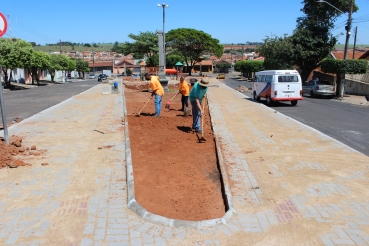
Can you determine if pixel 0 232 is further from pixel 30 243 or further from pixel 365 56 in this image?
pixel 365 56

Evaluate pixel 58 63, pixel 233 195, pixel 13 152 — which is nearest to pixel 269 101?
pixel 233 195

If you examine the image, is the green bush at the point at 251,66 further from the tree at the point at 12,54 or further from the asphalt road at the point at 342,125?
the asphalt road at the point at 342,125

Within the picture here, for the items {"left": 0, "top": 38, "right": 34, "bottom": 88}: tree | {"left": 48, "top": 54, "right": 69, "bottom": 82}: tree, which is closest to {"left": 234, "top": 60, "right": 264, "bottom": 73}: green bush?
{"left": 48, "top": 54, "right": 69, "bottom": 82}: tree

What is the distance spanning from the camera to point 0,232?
3.82 m

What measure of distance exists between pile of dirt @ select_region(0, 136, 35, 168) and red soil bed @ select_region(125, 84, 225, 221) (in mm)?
2136

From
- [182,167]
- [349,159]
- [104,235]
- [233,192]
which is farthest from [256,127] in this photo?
[104,235]

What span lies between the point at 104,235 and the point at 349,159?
541 cm

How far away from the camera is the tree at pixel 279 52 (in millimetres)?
30766

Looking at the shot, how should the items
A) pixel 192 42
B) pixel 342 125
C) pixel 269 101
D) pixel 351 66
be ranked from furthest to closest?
1. pixel 192 42
2. pixel 351 66
3. pixel 269 101
4. pixel 342 125

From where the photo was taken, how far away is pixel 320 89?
2388cm

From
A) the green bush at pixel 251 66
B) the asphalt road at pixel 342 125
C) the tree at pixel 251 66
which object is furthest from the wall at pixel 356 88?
the green bush at pixel 251 66

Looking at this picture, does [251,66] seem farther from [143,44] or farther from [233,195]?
[233,195]

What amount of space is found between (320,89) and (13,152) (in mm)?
21929

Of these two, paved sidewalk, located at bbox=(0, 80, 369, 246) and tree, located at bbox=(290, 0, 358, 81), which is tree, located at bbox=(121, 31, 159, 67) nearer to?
tree, located at bbox=(290, 0, 358, 81)
